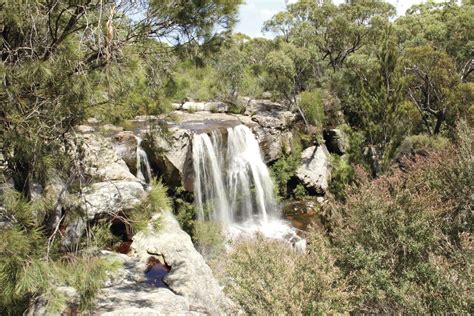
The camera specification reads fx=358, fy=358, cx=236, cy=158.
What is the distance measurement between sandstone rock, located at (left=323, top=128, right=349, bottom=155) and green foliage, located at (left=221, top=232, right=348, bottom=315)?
14.9 meters

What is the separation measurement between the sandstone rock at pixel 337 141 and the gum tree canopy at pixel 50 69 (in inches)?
687

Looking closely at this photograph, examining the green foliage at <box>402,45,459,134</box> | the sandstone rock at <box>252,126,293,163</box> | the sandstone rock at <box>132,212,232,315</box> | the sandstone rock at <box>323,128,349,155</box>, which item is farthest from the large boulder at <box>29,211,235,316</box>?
the sandstone rock at <box>323,128,349,155</box>

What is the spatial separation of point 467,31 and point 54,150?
1847 cm

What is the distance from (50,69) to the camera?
293cm

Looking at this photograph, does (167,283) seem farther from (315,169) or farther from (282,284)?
(315,169)

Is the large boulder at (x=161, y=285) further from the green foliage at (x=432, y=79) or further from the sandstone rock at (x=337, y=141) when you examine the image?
the sandstone rock at (x=337, y=141)

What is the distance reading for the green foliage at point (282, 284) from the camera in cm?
466

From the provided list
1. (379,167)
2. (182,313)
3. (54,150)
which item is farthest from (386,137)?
(54,150)

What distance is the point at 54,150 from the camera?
3578mm

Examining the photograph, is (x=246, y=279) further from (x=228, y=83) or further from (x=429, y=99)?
(x=228, y=83)

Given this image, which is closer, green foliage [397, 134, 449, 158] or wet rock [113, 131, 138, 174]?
wet rock [113, 131, 138, 174]

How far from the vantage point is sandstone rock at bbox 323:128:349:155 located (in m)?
20.0

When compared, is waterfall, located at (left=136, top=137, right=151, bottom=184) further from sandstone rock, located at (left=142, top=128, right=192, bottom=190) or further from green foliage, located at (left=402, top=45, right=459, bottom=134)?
green foliage, located at (left=402, top=45, right=459, bottom=134)

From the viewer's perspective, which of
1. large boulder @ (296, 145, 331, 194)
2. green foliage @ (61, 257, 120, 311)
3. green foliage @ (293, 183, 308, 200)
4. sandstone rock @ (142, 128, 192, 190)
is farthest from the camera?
large boulder @ (296, 145, 331, 194)
